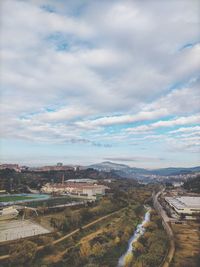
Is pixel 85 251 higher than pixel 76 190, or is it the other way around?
pixel 76 190

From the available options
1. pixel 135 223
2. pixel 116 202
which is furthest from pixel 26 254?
pixel 116 202

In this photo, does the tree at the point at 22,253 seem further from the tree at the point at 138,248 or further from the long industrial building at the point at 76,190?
the long industrial building at the point at 76,190

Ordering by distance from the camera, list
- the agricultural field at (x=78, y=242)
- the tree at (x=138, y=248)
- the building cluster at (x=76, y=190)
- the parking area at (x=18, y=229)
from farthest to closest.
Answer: the building cluster at (x=76, y=190) → the parking area at (x=18, y=229) → the tree at (x=138, y=248) → the agricultural field at (x=78, y=242)

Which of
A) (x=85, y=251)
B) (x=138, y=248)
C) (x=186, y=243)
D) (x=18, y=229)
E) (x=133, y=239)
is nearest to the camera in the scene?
A: (x=85, y=251)

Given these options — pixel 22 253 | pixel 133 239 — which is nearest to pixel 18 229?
pixel 22 253

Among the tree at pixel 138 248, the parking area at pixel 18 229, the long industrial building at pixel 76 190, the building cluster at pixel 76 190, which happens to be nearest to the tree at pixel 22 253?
the parking area at pixel 18 229

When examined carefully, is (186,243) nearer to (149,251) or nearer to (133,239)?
(133,239)
